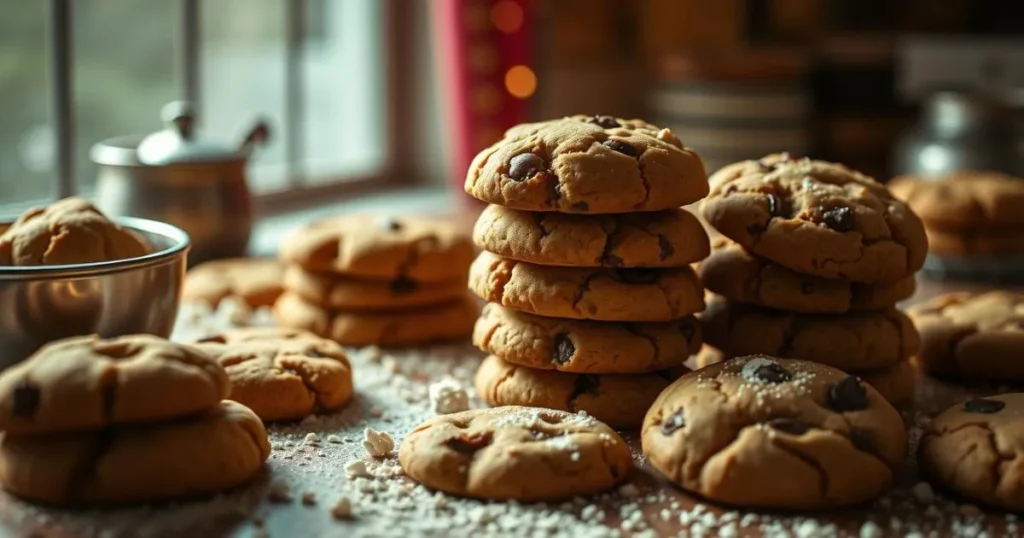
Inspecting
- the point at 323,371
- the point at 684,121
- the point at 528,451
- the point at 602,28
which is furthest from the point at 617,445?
the point at 602,28

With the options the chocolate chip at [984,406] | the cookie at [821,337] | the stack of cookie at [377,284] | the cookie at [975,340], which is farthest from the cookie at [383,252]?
the chocolate chip at [984,406]

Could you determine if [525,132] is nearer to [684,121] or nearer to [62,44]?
[62,44]

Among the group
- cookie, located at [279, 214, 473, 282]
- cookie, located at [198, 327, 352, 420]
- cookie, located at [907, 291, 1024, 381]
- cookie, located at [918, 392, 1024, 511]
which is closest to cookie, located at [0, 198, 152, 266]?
cookie, located at [198, 327, 352, 420]

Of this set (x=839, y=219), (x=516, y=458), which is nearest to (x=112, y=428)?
(x=516, y=458)

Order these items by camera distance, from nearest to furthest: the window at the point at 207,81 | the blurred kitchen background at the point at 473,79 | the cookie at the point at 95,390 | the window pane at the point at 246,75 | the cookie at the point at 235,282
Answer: the cookie at the point at 95,390 → the cookie at the point at 235,282 → the window at the point at 207,81 → the blurred kitchen background at the point at 473,79 → the window pane at the point at 246,75

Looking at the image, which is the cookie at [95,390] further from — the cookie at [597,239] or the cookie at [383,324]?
the cookie at [383,324]

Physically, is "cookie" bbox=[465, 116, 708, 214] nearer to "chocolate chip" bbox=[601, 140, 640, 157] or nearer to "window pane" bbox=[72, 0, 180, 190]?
"chocolate chip" bbox=[601, 140, 640, 157]
